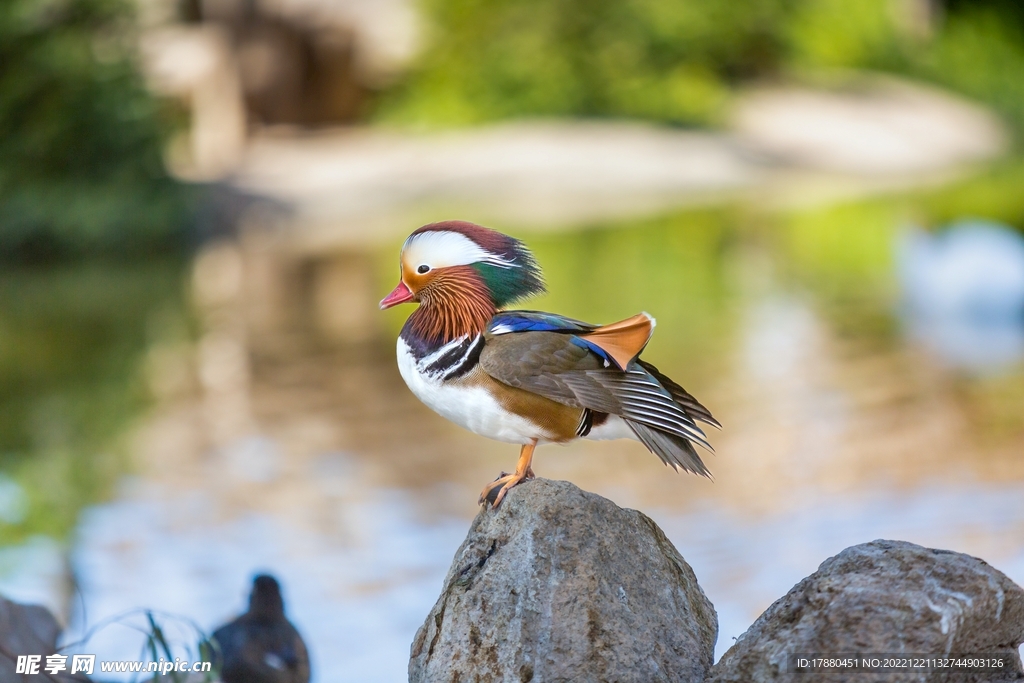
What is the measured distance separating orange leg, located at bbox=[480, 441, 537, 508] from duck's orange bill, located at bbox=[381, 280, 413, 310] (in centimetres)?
31

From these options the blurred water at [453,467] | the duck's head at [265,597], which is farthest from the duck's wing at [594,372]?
the blurred water at [453,467]

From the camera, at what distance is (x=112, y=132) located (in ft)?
37.2

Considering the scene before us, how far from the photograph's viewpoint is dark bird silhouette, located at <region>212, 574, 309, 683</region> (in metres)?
2.67

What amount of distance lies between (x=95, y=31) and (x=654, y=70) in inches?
369

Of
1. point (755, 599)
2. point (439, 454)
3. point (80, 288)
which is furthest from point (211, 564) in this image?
point (80, 288)

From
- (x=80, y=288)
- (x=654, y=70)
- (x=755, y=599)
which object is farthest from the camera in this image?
(x=654, y=70)

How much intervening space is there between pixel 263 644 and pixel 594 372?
4.03 feet

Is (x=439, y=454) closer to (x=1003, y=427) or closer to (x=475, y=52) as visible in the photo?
(x=1003, y=427)

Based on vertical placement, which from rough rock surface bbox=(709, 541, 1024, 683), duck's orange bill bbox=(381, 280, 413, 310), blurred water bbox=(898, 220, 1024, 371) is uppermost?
blurred water bbox=(898, 220, 1024, 371)

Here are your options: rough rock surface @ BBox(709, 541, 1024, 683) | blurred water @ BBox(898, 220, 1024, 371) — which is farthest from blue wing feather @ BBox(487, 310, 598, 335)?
blurred water @ BBox(898, 220, 1024, 371)

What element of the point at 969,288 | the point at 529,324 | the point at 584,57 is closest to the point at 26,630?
the point at 529,324

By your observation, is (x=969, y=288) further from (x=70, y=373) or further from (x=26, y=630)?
(x=26, y=630)

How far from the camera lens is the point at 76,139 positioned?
11203 mm

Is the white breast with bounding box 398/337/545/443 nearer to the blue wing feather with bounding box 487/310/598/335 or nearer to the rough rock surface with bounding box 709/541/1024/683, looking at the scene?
the blue wing feather with bounding box 487/310/598/335
